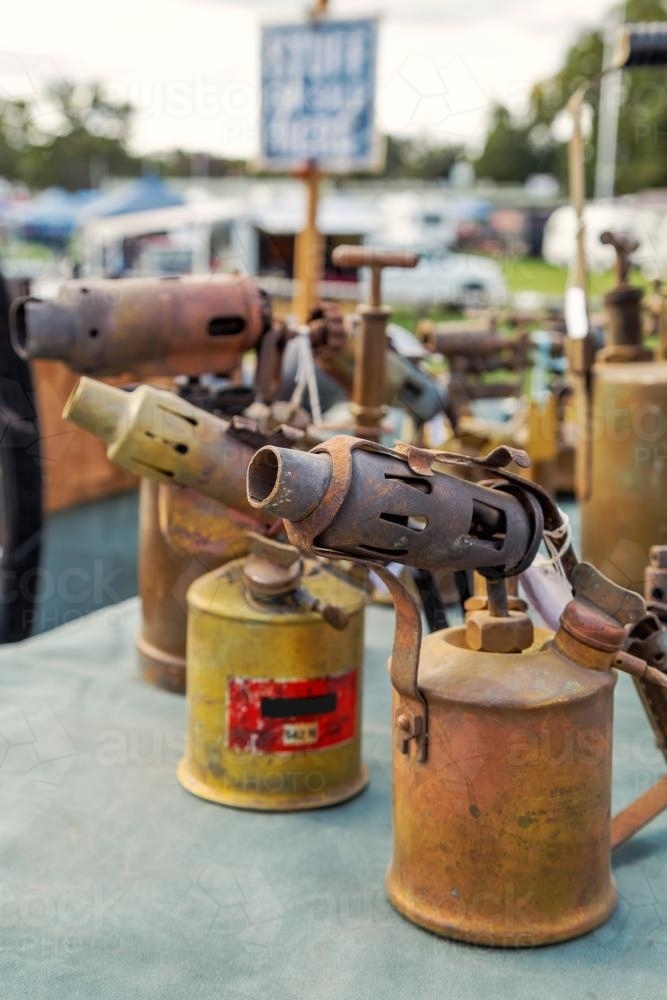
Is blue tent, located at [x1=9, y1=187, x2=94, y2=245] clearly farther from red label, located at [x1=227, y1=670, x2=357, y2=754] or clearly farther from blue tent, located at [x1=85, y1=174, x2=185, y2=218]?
red label, located at [x1=227, y1=670, x2=357, y2=754]

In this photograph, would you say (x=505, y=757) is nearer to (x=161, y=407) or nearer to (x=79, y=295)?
(x=161, y=407)

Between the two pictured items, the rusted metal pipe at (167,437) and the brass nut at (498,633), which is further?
the rusted metal pipe at (167,437)

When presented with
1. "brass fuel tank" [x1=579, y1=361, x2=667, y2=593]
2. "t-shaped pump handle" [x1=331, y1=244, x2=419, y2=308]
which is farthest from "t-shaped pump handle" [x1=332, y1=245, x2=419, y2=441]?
"brass fuel tank" [x1=579, y1=361, x2=667, y2=593]

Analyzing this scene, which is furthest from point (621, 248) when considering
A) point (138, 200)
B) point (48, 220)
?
point (48, 220)

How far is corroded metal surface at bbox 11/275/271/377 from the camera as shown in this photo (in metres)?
2.09

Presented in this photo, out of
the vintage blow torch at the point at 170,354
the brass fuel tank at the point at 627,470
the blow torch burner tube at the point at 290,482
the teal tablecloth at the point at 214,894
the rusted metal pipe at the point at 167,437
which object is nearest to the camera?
the blow torch burner tube at the point at 290,482

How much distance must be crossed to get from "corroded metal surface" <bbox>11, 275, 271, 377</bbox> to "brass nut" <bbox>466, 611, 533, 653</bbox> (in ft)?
3.12

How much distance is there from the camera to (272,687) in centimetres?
182

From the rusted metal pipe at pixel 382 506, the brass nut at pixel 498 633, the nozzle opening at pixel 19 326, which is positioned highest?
the nozzle opening at pixel 19 326

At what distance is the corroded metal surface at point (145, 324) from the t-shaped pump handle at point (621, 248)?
0.83m

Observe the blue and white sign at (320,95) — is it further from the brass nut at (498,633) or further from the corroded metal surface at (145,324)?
the brass nut at (498,633)

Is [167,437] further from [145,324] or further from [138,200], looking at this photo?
[138,200]

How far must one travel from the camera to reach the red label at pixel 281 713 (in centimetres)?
182

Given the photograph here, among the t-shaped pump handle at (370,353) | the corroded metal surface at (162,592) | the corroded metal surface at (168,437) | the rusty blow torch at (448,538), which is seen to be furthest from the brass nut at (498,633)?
the t-shaped pump handle at (370,353)
